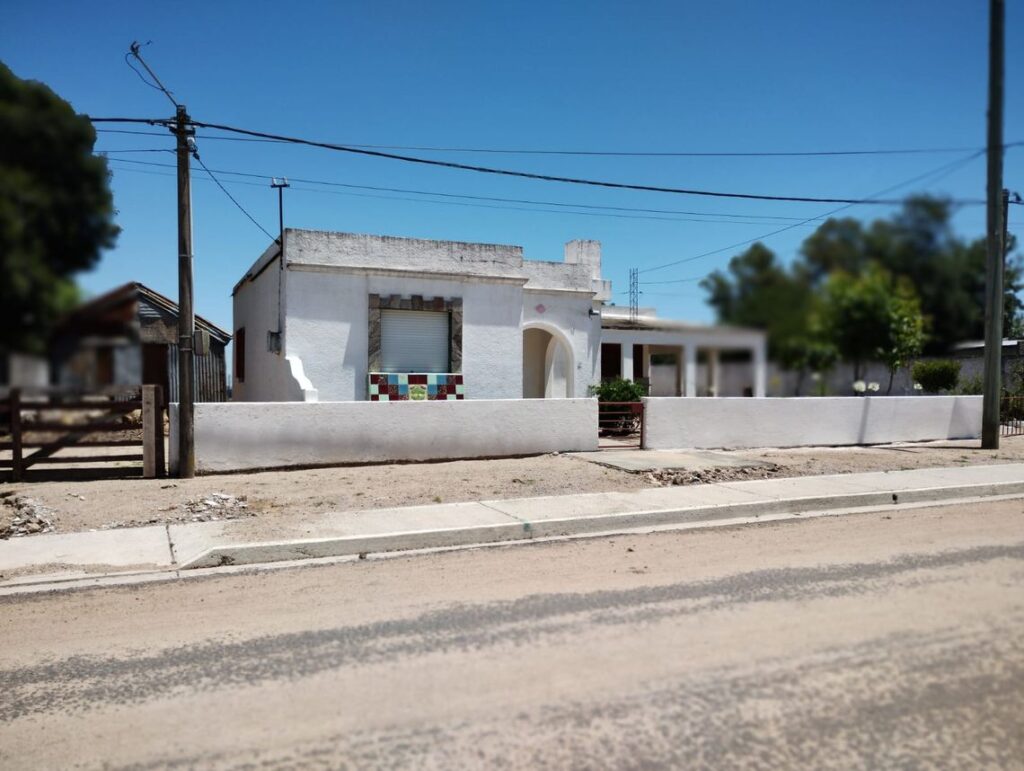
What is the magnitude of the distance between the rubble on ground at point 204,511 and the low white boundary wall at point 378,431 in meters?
2.18

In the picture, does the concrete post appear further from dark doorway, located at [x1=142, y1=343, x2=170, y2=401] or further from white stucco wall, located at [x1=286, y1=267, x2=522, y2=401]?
dark doorway, located at [x1=142, y1=343, x2=170, y2=401]

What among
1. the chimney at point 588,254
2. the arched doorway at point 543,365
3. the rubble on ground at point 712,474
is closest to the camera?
the rubble on ground at point 712,474

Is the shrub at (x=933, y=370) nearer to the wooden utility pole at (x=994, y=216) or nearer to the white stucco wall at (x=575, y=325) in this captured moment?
the wooden utility pole at (x=994, y=216)

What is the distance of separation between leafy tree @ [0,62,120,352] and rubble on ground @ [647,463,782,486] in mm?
11511

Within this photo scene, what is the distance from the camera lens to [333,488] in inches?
434

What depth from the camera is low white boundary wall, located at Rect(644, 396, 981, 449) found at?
1565 centimetres

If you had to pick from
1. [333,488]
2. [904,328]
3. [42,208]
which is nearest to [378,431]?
[333,488]

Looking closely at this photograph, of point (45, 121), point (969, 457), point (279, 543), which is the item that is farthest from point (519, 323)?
point (45, 121)

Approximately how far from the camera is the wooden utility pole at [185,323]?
11.1 meters

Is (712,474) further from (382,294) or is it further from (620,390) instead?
(382,294)

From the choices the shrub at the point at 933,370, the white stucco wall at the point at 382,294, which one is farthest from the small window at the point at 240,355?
the shrub at the point at 933,370

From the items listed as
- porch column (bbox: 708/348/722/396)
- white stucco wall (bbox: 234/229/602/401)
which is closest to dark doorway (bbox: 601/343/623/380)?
white stucco wall (bbox: 234/229/602/401)

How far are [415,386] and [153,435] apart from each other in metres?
6.70

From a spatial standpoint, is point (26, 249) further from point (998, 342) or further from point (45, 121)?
point (998, 342)
